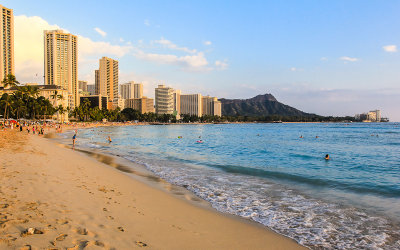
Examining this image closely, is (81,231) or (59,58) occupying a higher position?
(59,58)

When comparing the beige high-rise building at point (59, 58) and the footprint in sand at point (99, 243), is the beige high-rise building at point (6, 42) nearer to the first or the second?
the beige high-rise building at point (59, 58)

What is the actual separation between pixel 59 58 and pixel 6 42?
42.0 meters

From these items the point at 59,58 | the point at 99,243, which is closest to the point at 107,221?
the point at 99,243

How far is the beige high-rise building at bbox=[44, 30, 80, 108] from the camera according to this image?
180500mm

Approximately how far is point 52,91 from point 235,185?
155 m

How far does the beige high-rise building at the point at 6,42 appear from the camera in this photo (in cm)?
13662

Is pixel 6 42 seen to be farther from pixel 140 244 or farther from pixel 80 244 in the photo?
pixel 140 244

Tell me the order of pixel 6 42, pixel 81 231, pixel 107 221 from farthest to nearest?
pixel 6 42, pixel 107 221, pixel 81 231

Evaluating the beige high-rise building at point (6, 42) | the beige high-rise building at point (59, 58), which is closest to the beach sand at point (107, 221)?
the beige high-rise building at point (6, 42)

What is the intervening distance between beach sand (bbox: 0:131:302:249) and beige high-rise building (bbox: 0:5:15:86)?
546ft

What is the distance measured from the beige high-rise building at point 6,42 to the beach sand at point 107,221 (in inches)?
6551

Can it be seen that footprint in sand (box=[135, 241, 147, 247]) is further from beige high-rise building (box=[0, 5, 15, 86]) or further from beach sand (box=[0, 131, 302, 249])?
beige high-rise building (box=[0, 5, 15, 86])

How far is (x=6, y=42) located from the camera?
141 meters

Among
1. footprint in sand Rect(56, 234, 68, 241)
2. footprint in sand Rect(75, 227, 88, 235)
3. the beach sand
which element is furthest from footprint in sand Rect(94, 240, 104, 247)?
footprint in sand Rect(56, 234, 68, 241)
